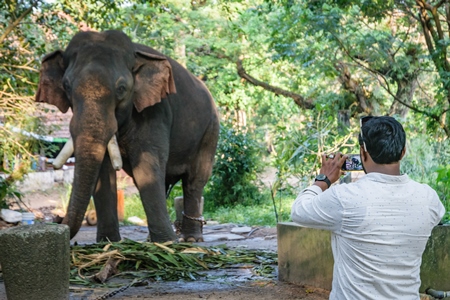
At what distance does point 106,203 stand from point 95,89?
A: 182cm

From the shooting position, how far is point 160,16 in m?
26.1

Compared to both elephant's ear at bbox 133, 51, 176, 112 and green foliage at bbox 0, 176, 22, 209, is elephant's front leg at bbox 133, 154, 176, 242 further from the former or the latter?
green foliage at bbox 0, 176, 22, 209

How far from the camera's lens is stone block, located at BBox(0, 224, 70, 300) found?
549 centimetres

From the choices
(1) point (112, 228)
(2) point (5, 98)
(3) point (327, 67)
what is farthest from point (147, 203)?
(3) point (327, 67)

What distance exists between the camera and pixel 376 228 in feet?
10.8

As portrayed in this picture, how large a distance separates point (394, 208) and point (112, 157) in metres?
5.20

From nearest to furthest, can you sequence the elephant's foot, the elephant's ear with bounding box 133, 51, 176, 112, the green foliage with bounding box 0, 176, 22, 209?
the elephant's ear with bounding box 133, 51, 176, 112, the elephant's foot, the green foliage with bounding box 0, 176, 22, 209

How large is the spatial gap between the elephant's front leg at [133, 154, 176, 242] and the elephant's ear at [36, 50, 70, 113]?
126 centimetres

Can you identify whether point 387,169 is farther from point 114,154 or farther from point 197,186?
point 197,186

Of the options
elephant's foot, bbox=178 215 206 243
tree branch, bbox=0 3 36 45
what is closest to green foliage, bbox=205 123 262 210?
elephant's foot, bbox=178 215 206 243

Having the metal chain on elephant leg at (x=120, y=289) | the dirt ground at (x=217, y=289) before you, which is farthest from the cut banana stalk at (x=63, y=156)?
the metal chain on elephant leg at (x=120, y=289)

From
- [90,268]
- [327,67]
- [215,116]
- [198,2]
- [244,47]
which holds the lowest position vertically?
[90,268]

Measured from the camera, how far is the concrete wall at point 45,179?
77.6 feet

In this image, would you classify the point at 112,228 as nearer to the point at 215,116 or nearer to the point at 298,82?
the point at 215,116
